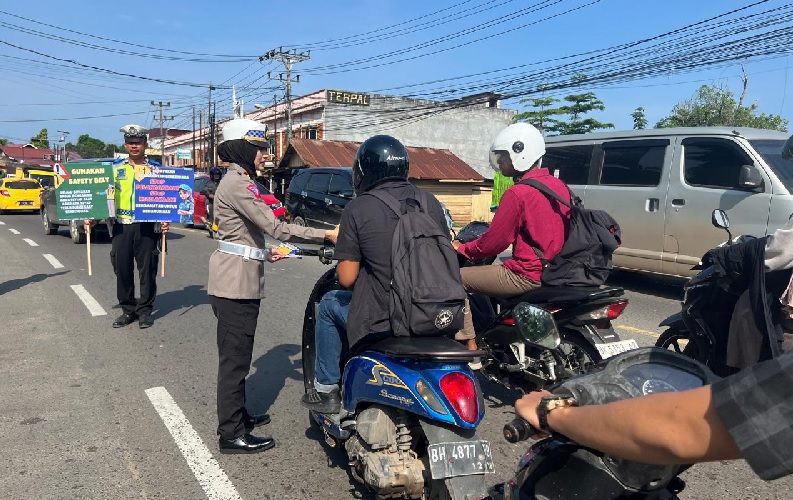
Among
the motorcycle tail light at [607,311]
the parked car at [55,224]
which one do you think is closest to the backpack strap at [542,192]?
the motorcycle tail light at [607,311]

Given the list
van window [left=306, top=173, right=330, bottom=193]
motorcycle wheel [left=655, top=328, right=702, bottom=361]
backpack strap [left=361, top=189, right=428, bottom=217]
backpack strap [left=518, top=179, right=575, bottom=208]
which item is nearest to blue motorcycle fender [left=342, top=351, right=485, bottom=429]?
backpack strap [left=361, top=189, right=428, bottom=217]

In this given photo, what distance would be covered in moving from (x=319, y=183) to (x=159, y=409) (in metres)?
12.4

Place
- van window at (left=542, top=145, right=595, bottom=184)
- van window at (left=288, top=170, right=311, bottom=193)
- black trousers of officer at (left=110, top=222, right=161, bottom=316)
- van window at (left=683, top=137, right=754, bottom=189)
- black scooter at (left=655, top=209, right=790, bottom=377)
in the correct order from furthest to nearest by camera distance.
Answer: van window at (left=288, top=170, right=311, bottom=193)
van window at (left=542, top=145, right=595, bottom=184)
van window at (left=683, top=137, right=754, bottom=189)
black trousers of officer at (left=110, top=222, right=161, bottom=316)
black scooter at (left=655, top=209, right=790, bottom=377)

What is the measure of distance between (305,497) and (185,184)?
502cm

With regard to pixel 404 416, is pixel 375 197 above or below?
above

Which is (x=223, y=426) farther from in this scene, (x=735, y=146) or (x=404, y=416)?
(x=735, y=146)

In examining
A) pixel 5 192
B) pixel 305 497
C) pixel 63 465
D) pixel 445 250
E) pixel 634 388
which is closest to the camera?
pixel 634 388

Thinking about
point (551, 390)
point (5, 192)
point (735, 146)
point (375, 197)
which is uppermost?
point (735, 146)

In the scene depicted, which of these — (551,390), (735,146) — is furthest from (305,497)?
(735,146)

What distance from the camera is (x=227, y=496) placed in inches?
128

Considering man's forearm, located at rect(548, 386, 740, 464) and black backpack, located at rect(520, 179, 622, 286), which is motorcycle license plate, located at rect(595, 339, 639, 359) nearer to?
black backpack, located at rect(520, 179, 622, 286)

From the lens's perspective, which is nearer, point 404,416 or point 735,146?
point 404,416

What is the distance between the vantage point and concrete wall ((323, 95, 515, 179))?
117ft

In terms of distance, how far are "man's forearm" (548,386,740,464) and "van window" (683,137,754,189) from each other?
6903 millimetres
